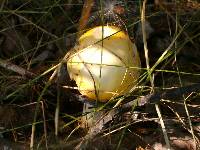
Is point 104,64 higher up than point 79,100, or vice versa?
point 104,64

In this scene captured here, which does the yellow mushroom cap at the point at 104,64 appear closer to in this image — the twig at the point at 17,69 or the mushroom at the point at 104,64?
the mushroom at the point at 104,64

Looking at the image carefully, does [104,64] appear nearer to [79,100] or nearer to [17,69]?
[79,100]

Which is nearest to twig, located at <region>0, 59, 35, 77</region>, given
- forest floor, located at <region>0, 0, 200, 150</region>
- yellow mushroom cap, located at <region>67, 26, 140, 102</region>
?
forest floor, located at <region>0, 0, 200, 150</region>

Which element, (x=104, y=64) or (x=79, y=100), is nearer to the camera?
(x=104, y=64)

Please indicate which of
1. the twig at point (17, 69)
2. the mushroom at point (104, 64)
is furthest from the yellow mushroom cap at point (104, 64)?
the twig at point (17, 69)

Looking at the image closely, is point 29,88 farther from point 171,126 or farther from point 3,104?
point 171,126

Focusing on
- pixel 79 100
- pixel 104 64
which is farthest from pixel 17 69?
pixel 104 64

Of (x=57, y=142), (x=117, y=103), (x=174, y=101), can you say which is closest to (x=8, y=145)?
(x=57, y=142)

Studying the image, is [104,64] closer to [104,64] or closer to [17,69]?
[104,64]
